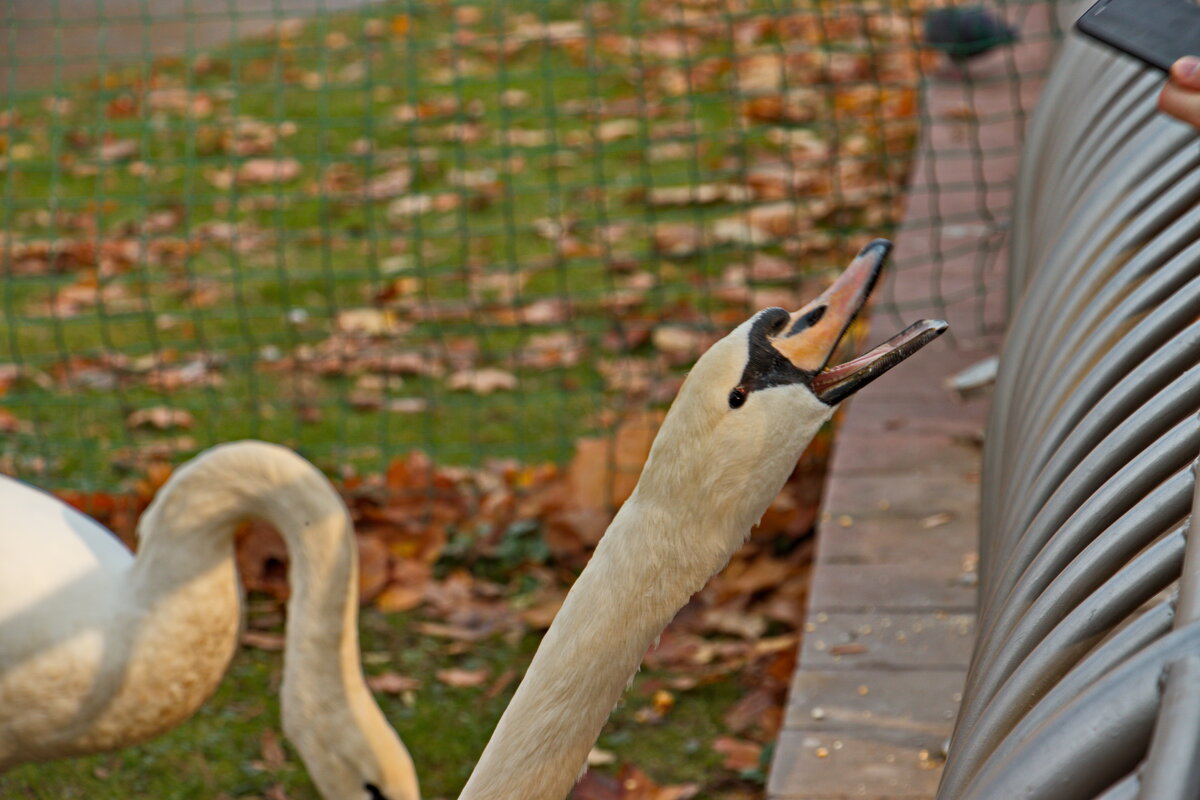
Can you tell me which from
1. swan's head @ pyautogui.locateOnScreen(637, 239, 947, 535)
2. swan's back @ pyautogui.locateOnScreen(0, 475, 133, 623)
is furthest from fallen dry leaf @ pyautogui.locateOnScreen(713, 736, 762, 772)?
swan's head @ pyautogui.locateOnScreen(637, 239, 947, 535)

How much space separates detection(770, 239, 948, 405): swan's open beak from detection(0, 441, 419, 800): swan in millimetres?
1415

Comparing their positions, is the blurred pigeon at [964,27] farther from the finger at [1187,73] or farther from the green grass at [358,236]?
the finger at [1187,73]

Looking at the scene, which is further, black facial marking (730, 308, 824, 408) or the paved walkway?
the paved walkway

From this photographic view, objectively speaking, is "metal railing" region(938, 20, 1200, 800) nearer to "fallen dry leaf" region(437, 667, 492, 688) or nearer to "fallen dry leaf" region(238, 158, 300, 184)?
"fallen dry leaf" region(437, 667, 492, 688)

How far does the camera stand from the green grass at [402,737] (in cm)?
346

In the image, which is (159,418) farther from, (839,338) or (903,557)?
(839,338)

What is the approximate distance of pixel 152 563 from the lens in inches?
115

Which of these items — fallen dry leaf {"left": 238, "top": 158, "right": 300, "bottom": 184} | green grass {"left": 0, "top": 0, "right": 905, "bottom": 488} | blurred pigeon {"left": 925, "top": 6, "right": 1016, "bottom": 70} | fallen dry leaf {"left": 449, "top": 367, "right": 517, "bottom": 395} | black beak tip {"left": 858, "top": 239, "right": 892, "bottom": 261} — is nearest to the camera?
black beak tip {"left": 858, "top": 239, "right": 892, "bottom": 261}

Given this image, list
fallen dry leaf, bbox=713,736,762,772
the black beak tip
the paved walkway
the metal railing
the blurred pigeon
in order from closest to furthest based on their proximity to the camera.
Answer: the metal railing → the black beak tip → the paved walkway → fallen dry leaf, bbox=713,736,762,772 → the blurred pigeon

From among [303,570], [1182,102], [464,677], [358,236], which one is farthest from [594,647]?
[358,236]

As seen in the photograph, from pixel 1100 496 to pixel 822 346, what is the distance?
1.24ft

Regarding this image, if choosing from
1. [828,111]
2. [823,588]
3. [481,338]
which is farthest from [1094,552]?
[828,111]

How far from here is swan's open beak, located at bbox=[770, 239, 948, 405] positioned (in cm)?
167

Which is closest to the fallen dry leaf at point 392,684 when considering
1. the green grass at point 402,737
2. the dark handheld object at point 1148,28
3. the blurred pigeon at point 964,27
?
the green grass at point 402,737
